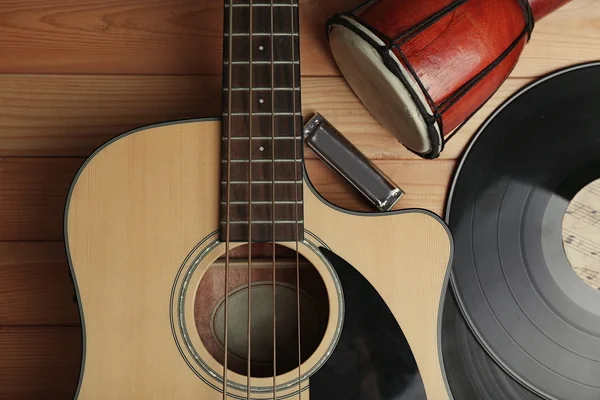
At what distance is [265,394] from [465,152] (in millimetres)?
543

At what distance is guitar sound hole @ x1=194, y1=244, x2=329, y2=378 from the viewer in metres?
0.81

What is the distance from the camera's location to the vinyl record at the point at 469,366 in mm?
939

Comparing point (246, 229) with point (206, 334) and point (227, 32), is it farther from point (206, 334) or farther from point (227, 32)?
point (227, 32)

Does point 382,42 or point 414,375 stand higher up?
point 382,42

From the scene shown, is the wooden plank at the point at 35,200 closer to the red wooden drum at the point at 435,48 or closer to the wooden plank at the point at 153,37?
the wooden plank at the point at 153,37

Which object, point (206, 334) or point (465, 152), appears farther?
point (465, 152)

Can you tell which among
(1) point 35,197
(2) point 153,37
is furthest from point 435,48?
(1) point 35,197

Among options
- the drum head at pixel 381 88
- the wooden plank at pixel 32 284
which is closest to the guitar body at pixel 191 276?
the drum head at pixel 381 88

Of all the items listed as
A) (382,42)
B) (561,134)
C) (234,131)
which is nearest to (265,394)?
(234,131)

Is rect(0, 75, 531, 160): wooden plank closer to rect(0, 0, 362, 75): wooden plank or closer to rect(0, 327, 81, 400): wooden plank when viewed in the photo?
rect(0, 0, 362, 75): wooden plank

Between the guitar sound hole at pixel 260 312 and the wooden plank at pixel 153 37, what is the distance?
372mm

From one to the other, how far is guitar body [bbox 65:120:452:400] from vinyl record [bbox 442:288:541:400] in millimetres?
199

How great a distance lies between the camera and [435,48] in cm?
75

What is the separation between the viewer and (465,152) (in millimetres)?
972
